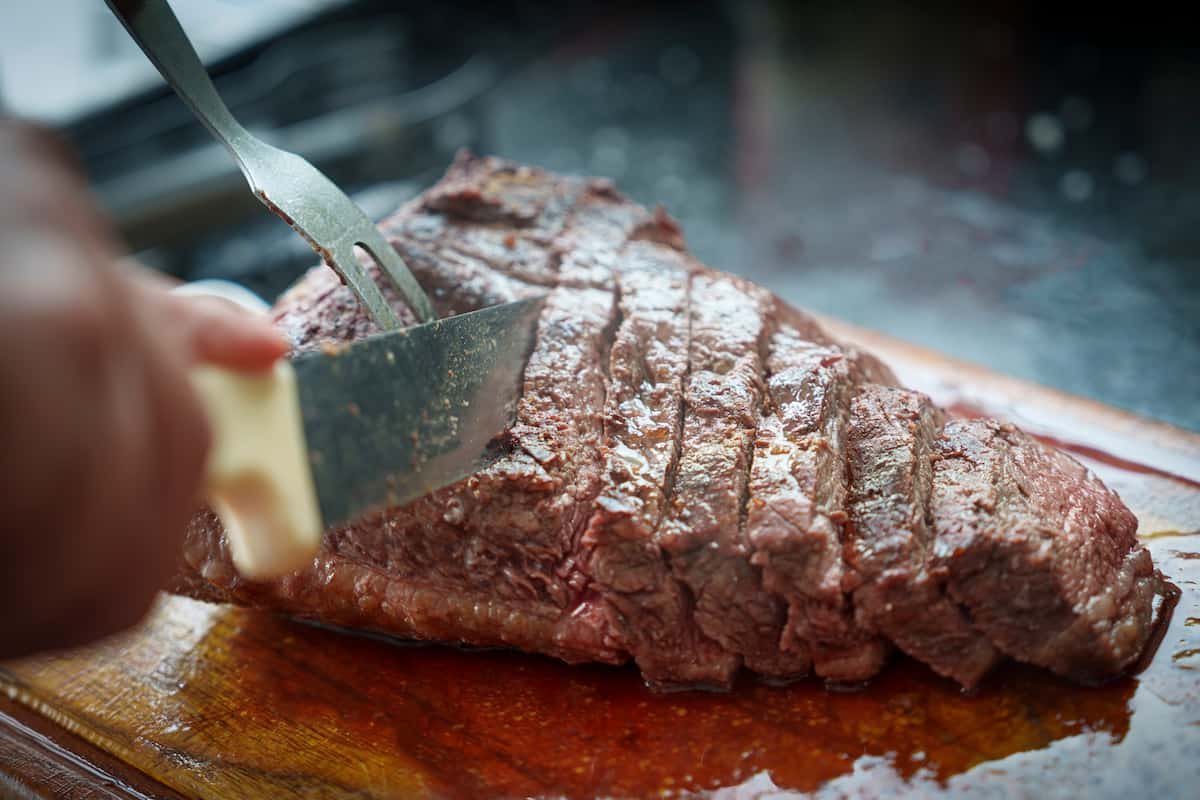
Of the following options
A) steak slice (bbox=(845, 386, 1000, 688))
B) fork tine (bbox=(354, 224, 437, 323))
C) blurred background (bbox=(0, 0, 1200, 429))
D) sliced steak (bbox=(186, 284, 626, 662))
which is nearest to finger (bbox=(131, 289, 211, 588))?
sliced steak (bbox=(186, 284, 626, 662))

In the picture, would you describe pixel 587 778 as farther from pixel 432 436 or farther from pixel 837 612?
pixel 432 436

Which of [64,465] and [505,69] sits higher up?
[505,69]

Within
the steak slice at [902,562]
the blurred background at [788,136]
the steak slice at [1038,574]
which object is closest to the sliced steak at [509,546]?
the steak slice at [902,562]

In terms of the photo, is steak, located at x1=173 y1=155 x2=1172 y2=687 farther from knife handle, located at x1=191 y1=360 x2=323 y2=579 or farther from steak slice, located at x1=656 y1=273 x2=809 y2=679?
knife handle, located at x1=191 y1=360 x2=323 y2=579

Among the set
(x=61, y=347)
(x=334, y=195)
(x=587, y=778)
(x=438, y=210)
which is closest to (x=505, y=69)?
(x=438, y=210)

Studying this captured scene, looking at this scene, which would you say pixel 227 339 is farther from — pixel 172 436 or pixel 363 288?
pixel 363 288

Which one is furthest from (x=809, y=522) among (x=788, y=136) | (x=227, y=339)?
(x=788, y=136)

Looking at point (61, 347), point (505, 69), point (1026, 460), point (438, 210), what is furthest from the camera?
point (505, 69)

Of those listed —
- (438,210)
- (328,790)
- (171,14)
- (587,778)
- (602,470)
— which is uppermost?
(171,14)
